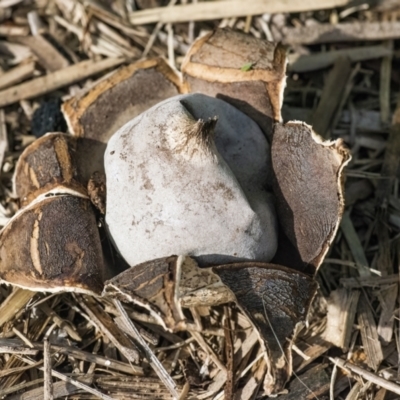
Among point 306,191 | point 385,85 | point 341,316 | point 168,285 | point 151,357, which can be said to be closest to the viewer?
point 168,285

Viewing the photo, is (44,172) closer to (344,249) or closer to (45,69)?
(45,69)

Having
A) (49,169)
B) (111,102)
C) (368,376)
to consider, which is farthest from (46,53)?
Result: (368,376)

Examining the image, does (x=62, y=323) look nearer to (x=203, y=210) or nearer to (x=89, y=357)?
(x=89, y=357)

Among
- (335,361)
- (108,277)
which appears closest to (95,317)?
(108,277)

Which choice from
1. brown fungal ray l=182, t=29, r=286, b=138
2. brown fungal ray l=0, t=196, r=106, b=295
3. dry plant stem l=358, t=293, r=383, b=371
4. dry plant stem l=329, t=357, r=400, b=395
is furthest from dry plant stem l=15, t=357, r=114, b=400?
brown fungal ray l=182, t=29, r=286, b=138

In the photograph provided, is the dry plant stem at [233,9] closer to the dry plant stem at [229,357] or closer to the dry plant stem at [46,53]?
the dry plant stem at [46,53]

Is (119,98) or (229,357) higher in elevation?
(119,98)

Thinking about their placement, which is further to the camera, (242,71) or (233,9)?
(233,9)

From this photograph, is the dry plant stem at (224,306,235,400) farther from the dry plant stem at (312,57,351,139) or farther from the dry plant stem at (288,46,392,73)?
the dry plant stem at (288,46,392,73)
